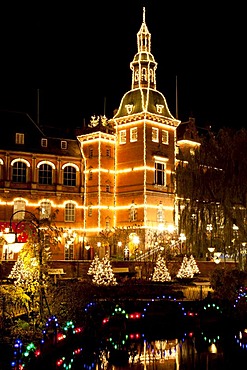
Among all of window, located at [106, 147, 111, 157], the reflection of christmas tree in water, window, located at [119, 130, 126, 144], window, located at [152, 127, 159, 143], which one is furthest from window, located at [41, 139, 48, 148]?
the reflection of christmas tree in water

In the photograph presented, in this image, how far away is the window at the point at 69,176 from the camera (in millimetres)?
56650

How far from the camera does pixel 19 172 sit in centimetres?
5438

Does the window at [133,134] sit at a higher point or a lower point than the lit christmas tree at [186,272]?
higher

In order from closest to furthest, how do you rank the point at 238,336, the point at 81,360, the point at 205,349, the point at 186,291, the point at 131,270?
1. the point at 81,360
2. the point at 205,349
3. the point at 238,336
4. the point at 186,291
5. the point at 131,270

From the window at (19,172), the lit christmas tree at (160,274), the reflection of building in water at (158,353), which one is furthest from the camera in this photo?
the window at (19,172)

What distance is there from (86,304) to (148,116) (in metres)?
34.9

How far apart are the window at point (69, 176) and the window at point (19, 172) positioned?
4.09 meters

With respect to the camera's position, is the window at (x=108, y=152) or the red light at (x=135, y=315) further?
the window at (x=108, y=152)

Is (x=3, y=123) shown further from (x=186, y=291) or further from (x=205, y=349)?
(x=205, y=349)

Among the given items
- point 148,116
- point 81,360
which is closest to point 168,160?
point 148,116

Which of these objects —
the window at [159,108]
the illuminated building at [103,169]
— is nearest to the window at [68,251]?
the illuminated building at [103,169]

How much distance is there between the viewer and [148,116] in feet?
175

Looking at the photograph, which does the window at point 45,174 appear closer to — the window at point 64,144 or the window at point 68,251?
the window at point 64,144

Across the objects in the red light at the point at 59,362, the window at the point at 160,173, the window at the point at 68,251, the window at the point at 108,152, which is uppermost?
the window at the point at 108,152
